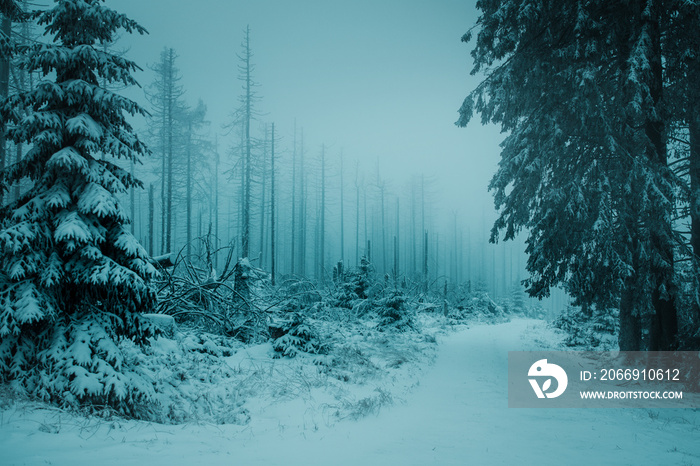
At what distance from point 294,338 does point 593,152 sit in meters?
9.07

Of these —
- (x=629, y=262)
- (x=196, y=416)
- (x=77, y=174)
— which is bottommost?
(x=196, y=416)

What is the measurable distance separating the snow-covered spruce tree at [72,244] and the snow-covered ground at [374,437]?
2.13 feet

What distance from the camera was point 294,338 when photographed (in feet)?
26.6

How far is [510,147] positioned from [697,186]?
4.15 meters

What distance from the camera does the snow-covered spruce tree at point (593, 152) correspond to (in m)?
6.95

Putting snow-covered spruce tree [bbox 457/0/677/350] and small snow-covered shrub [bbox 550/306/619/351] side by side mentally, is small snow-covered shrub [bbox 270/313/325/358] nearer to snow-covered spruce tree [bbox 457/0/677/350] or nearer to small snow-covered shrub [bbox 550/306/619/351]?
snow-covered spruce tree [bbox 457/0/677/350]

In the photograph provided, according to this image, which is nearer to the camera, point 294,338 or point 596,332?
point 294,338

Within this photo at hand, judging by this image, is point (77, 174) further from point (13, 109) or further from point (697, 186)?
point (697, 186)

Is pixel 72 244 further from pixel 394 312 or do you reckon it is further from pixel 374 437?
pixel 394 312

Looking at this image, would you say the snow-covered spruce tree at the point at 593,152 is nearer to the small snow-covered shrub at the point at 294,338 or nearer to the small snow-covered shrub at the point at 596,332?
the small snow-covered shrub at the point at 596,332

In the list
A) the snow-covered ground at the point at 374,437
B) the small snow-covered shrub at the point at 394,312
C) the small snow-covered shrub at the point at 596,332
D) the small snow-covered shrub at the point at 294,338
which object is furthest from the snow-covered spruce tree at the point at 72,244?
the small snow-covered shrub at the point at 596,332

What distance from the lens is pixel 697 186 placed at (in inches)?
287

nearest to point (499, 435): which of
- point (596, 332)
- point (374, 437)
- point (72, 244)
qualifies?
point (374, 437)

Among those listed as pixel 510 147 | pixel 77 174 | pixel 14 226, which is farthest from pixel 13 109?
pixel 510 147
